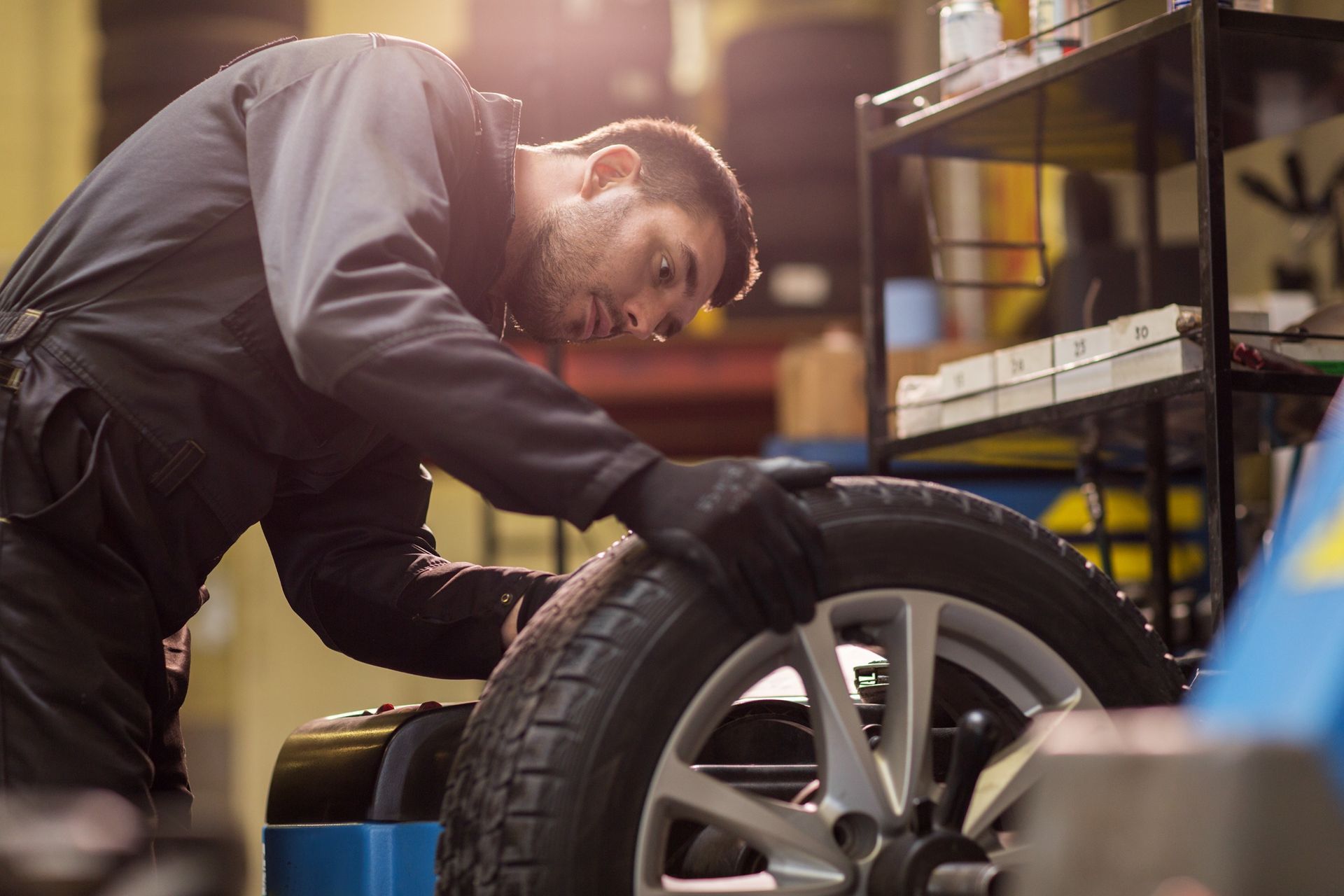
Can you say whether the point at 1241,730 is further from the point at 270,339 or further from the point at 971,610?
the point at 270,339

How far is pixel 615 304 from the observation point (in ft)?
5.32

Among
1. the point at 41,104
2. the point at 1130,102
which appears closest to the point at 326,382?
the point at 1130,102

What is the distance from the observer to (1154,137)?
227cm

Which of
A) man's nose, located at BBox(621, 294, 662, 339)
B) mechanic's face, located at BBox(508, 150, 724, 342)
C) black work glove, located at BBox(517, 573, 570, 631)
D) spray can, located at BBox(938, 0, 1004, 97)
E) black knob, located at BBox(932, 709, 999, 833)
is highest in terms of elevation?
spray can, located at BBox(938, 0, 1004, 97)

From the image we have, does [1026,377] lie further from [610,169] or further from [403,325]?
[403,325]

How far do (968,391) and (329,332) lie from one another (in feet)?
4.24

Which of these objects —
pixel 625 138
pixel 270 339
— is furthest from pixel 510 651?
pixel 625 138

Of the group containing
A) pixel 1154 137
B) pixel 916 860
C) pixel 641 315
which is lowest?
pixel 916 860

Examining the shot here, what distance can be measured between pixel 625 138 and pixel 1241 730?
3.91 ft

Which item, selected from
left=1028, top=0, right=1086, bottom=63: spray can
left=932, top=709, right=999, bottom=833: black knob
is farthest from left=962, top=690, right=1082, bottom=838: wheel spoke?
left=1028, top=0, right=1086, bottom=63: spray can

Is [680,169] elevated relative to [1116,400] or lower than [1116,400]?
elevated

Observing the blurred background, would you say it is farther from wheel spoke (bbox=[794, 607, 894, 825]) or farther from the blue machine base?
wheel spoke (bbox=[794, 607, 894, 825])

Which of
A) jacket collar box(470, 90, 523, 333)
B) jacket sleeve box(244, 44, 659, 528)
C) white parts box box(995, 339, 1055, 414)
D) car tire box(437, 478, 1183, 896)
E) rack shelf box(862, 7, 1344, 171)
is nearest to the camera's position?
car tire box(437, 478, 1183, 896)

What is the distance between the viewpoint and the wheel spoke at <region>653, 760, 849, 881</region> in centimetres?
91
